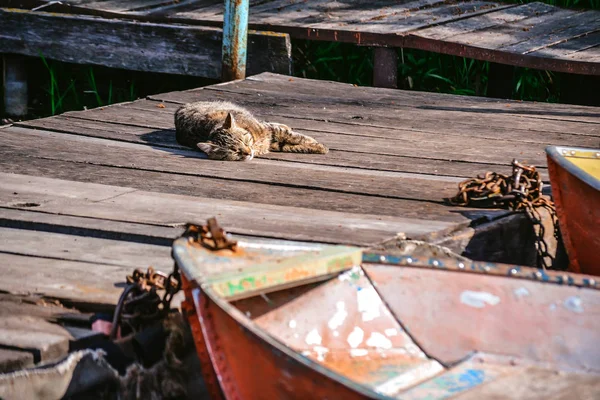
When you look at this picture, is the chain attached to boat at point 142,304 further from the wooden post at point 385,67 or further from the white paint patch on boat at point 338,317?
the wooden post at point 385,67

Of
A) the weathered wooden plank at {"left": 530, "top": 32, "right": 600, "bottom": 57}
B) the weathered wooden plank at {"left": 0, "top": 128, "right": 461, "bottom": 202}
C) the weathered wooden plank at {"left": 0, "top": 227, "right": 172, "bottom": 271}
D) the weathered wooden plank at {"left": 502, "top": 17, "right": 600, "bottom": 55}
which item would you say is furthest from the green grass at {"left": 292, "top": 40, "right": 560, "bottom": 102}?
the weathered wooden plank at {"left": 0, "top": 227, "right": 172, "bottom": 271}

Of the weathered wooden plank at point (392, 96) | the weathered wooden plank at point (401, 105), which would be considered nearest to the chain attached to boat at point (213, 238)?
the weathered wooden plank at point (401, 105)

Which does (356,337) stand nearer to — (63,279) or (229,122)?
(63,279)

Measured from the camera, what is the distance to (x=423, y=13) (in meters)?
7.35

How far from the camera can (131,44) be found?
23.5 ft

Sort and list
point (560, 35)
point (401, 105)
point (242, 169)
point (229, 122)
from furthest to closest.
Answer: point (560, 35) < point (401, 105) < point (229, 122) < point (242, 169)

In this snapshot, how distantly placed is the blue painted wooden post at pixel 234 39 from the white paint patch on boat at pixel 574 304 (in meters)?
4.16

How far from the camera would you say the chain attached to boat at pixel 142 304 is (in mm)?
2369

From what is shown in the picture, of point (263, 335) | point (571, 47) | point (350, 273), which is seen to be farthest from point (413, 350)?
point (571, 47)

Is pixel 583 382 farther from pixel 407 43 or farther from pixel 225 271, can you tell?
pixel 407 43

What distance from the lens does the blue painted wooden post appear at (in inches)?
245

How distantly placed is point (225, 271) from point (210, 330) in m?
0.16

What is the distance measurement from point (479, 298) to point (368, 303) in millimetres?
304

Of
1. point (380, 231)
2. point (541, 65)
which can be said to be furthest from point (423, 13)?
point (380, 231)
